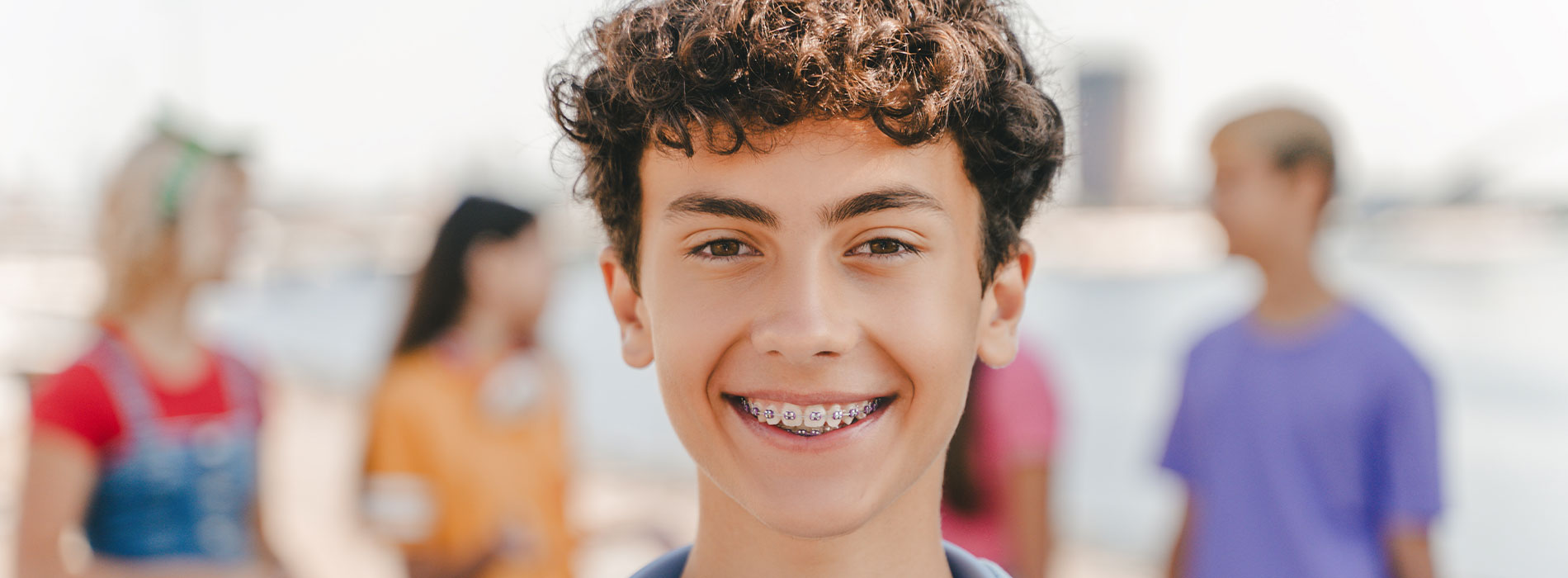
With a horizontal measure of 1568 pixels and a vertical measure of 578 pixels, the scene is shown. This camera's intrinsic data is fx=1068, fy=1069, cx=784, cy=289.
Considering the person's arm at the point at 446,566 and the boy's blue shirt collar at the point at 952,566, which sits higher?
the boy's blue shirt collar at the point at 952,566

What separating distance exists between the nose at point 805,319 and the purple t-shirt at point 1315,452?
6.37 feet

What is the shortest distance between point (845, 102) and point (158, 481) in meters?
2.20

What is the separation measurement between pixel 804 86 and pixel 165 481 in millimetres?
2180

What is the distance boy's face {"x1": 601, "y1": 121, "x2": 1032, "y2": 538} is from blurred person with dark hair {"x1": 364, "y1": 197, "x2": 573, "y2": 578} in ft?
6.60

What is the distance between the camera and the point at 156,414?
2.53 m

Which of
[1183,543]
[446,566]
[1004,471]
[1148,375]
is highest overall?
[1004,471]

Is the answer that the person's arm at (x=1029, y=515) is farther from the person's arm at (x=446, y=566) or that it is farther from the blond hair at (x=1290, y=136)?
Result: the person's arm at (x=446, y=566)

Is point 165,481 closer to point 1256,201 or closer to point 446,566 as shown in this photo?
point 446,566

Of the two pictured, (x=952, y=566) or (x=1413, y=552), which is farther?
(x=1413, y=552)

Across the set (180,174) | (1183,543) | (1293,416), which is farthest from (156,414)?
(1293,416)

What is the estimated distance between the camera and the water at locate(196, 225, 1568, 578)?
353 cm

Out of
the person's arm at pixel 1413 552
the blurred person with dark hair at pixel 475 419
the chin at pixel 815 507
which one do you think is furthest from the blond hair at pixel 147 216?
the person's arm at pixel 1413 552

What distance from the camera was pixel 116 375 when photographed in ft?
8.18

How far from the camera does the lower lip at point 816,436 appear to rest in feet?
3.58
